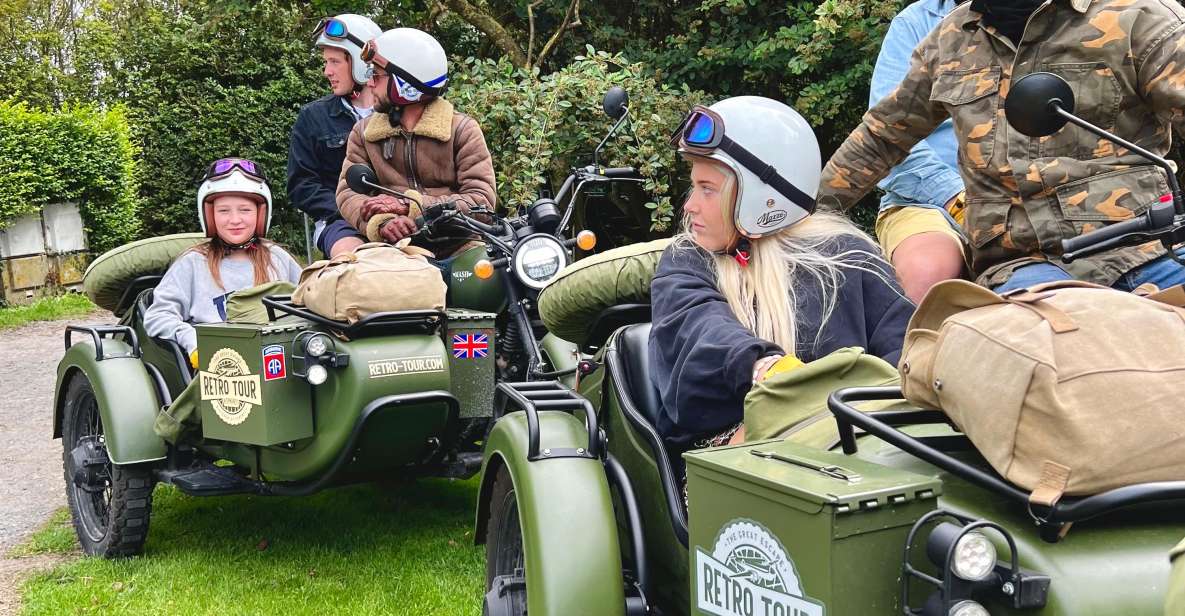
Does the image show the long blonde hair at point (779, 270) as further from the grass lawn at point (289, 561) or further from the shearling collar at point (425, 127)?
the shearling collar at point (425, 127)

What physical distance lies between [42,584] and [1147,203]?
4.37m

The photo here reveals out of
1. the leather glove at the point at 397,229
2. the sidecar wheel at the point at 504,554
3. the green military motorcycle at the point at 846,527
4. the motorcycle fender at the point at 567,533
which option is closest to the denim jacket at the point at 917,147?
the green military motorcycle at the point at 846,527

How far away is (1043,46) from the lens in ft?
9.30

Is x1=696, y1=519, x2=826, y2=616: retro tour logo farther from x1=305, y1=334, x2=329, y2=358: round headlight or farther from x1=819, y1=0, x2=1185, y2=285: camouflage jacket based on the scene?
x1=305, y1=334, x2=329, y2=358: round headlight

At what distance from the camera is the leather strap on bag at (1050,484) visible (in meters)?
1.66

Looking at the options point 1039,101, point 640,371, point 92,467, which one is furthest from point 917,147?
point 92,467

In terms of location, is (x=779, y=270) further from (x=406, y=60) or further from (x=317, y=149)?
(x=317, y=149)

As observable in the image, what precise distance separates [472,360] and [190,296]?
1395 mm

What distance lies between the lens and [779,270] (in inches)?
118

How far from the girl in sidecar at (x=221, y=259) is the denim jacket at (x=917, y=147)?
2930 millimetres

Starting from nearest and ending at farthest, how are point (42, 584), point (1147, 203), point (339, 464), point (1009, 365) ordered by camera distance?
→ 1. point (1009, 365)
2. point (1147, 203)
3. point (339, 464)
4. point (42, 584)

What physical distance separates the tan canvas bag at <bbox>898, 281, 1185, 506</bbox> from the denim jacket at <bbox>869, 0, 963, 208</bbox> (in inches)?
70.8

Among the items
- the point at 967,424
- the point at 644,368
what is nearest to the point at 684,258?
the point at 644,368

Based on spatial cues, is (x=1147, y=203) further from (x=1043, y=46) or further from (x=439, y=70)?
(x=439, y=70)
